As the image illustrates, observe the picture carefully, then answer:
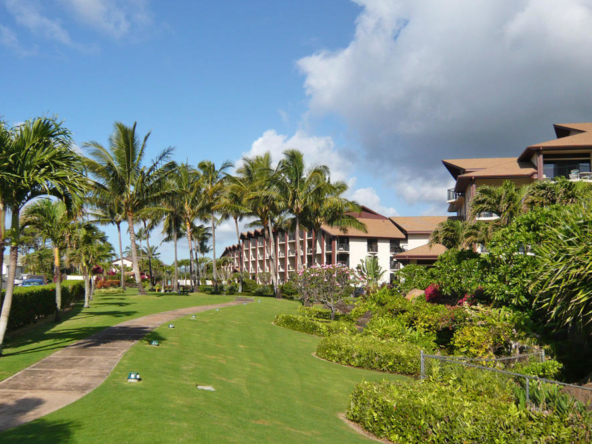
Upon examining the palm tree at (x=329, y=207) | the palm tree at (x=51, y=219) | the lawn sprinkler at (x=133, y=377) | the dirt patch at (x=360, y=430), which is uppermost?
the palm tree at (x=329, y=207)

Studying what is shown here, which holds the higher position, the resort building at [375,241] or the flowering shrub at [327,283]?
the resort building at [375,241]

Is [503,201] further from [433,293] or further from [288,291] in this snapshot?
[288,291]

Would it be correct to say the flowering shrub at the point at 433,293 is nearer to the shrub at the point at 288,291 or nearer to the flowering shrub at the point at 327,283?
the flowering shrub at the point at 327,283

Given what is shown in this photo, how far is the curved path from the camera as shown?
7.63 meters

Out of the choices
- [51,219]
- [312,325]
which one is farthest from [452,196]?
[51,219]

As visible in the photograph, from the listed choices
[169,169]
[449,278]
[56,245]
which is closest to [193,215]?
[169,169]

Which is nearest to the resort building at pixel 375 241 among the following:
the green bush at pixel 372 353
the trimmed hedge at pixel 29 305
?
the trimmed hedge at pixel 29 305

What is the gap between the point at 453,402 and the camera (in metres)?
9.16

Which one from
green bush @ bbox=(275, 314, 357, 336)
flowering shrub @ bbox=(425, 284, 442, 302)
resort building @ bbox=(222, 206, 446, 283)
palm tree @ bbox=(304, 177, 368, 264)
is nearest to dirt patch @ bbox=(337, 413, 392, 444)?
green bush @ bbox=(275, 314, 357, 336)

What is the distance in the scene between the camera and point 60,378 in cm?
964

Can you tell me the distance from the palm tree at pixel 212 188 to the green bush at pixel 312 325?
18.6m

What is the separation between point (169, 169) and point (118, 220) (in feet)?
53.2

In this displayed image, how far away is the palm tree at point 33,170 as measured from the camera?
1113cm

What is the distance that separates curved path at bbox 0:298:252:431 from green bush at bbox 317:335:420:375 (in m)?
7.75
